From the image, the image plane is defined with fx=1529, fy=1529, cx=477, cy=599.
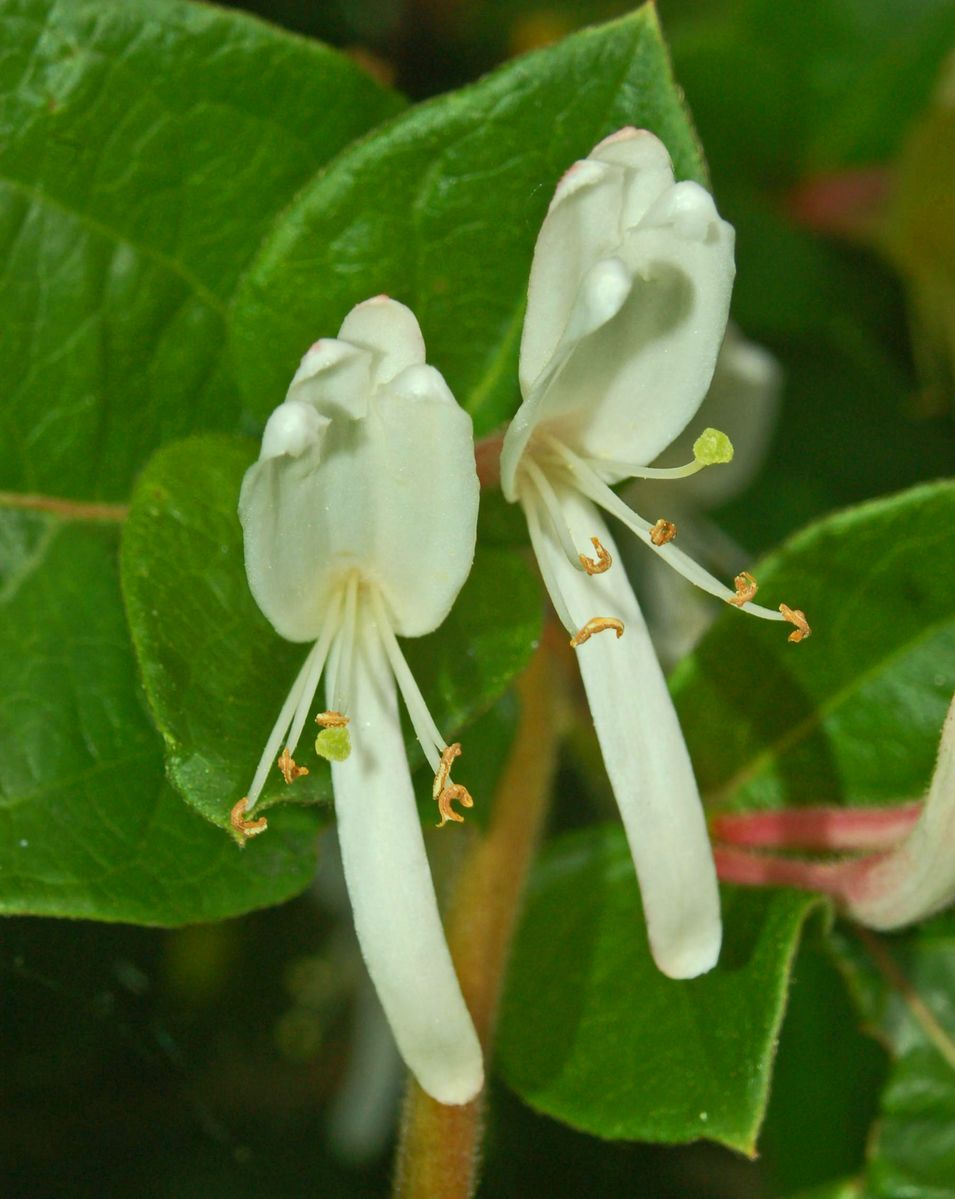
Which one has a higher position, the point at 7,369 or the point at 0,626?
the point at 7,369

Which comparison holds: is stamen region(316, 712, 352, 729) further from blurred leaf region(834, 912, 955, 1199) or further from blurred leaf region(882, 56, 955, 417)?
blurred leaf region(882, 56, 955, 417)

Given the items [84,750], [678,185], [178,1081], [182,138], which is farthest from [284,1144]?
[678,185]

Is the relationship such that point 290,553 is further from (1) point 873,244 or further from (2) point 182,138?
(1) point 873,244

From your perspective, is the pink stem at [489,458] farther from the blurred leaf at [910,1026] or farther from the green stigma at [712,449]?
the blurred leaf at [910,1026]

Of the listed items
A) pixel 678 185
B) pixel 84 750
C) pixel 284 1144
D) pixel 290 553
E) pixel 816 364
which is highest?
pixel 678 185

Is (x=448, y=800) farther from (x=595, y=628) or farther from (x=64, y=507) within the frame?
(x=64, y=507)

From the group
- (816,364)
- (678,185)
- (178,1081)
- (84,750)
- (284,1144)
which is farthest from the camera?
(816,364)

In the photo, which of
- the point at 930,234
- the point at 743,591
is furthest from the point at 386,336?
the point at 930,234
